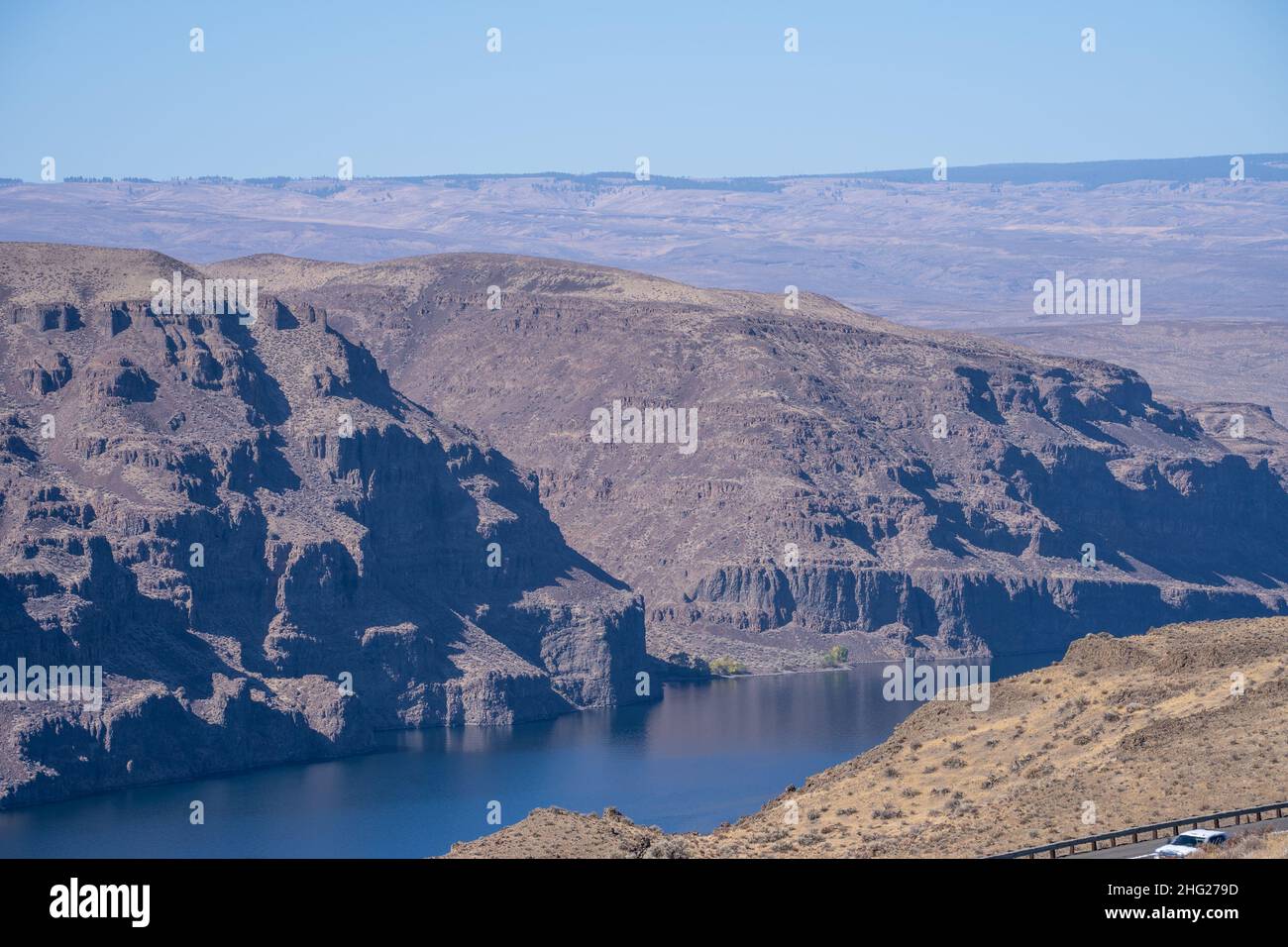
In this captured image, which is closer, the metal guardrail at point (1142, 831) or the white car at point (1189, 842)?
the white car at point (1189, 842)

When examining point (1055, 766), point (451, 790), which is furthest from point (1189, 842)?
point (451, 790)

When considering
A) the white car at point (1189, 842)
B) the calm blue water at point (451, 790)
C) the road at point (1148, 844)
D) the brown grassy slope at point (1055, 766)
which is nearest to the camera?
the white car at point (1189, 842)

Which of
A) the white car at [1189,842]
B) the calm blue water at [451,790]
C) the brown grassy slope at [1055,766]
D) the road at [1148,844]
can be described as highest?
the white car at [1189,842]

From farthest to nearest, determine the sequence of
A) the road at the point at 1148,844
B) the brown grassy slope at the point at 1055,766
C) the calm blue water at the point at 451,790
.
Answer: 1. the calm blue water at the point at 451,790
2. the brown grassy slope at the point at 1055,766
3. the road at the point at 1148,844

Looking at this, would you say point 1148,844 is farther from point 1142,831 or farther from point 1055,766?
point 1055,766

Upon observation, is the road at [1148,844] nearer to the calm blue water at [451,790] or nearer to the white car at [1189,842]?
the white car at [1189,842]

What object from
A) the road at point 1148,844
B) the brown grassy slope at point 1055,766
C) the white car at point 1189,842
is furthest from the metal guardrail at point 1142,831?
the brown grassy slope at point 1055,766

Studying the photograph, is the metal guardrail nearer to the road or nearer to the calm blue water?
the road
